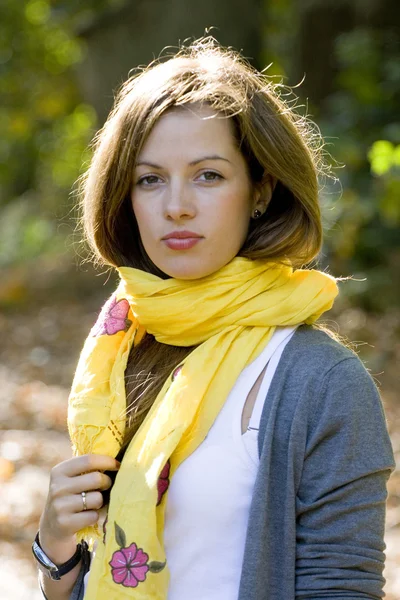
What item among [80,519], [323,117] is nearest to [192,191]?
[80,519]

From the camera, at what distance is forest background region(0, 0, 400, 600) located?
5.14 meters

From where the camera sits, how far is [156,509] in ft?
5.71

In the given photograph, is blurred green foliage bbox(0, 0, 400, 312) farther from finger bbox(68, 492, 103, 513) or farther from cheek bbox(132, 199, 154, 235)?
finger bbox(68, 492, 103, 513)

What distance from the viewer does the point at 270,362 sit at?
5.95 feet

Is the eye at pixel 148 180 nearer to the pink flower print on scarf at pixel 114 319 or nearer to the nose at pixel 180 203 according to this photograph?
the nose at pixel 180 203

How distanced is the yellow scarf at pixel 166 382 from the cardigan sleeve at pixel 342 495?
0.74ft

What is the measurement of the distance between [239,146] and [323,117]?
6172 mm

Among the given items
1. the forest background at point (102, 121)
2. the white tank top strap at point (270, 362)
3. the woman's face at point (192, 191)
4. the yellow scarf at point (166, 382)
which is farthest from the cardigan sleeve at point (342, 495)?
the forest background at point (102, 121)

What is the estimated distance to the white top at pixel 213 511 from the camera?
67.7 inches

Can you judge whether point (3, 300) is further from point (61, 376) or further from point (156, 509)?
point (156, 509)

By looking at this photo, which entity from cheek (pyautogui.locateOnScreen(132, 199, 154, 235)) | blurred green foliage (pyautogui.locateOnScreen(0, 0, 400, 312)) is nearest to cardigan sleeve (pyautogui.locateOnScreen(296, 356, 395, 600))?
cheek (pyautogui.locateOnScreen(132, 199, 154, 235))

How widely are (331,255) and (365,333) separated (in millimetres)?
727

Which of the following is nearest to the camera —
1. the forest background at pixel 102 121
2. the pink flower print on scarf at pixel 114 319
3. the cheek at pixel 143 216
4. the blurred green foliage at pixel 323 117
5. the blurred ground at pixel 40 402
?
the cheek at pixel 143 216

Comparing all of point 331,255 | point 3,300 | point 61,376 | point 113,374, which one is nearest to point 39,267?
point 3,300
